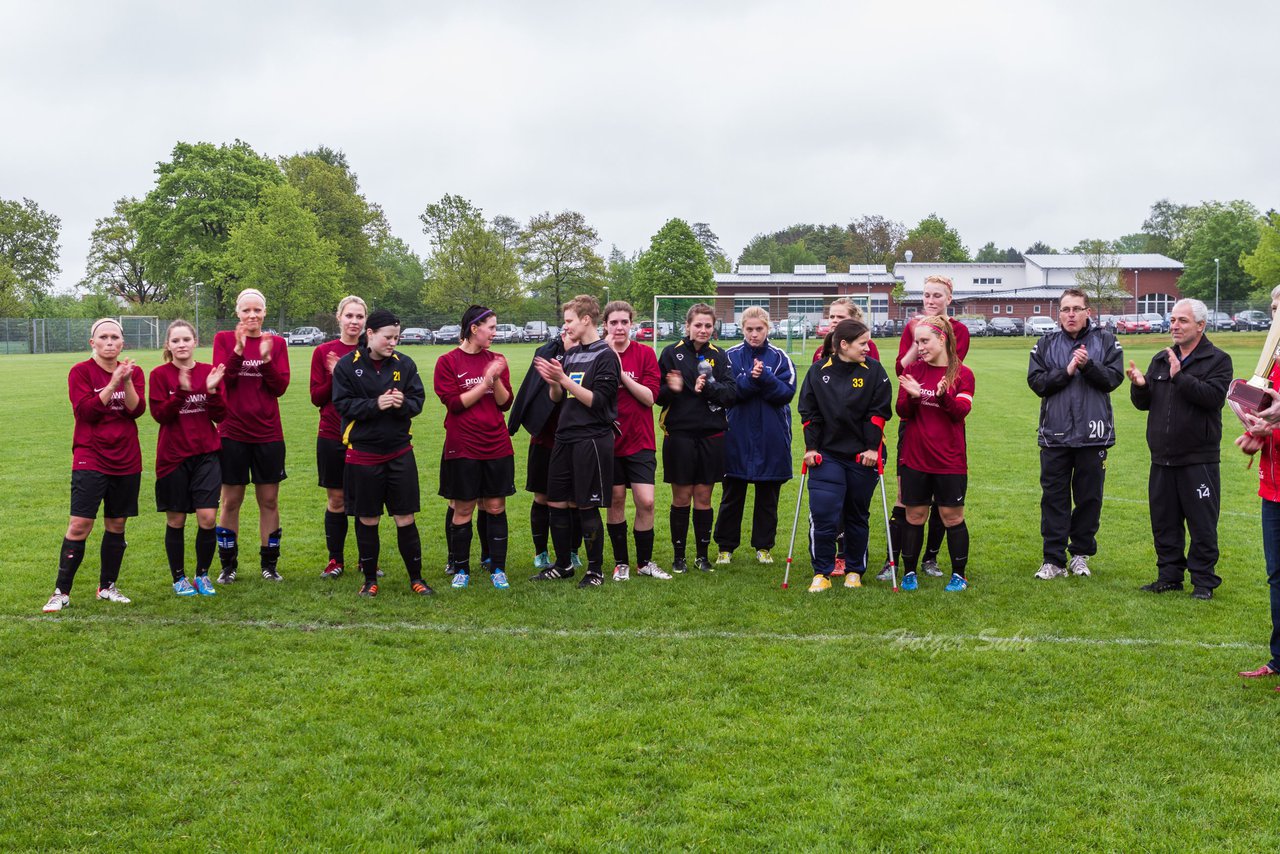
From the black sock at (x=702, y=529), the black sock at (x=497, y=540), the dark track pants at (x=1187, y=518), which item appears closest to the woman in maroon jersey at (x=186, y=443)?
the black sock at (x=497, y=540)

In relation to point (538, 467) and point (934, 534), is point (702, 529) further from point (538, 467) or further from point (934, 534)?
point (934, 534)

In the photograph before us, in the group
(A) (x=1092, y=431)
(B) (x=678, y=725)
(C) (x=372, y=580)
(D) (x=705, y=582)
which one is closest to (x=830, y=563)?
(D) (x=705, y=582)

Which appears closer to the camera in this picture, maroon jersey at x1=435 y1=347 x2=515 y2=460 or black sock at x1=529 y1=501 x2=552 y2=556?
maroon jersey at x1=435 y1=347 x2=515 y2=460

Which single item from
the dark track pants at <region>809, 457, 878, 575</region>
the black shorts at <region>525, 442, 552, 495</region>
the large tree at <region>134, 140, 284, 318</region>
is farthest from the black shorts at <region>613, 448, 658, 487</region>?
the large tree at <region>134, 140, 284, 318</region>

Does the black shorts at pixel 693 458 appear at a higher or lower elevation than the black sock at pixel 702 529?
higher

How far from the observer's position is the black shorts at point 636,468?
7.38 m

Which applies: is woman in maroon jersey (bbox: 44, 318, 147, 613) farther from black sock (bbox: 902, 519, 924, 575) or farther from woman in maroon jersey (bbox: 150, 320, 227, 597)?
black sock (bbox: 902, 519, 924, 575)

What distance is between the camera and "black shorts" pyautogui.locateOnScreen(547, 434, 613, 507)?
7.02 metres

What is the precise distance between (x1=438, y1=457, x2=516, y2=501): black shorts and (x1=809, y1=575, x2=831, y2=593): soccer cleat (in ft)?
7.25

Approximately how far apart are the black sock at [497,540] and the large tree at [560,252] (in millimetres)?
64878

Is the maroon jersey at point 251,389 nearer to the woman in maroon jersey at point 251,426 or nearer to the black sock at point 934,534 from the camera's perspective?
the woman in maroon jersey at point 251,426

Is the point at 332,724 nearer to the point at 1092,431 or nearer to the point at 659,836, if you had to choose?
the point at 659,836

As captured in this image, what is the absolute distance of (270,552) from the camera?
24.2 ft

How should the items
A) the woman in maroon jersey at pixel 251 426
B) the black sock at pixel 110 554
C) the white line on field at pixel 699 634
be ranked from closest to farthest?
the white line on field at pixel 699 634
the black sock at pixel 110 554
the woman in maroon jersey at pixel 251 426
